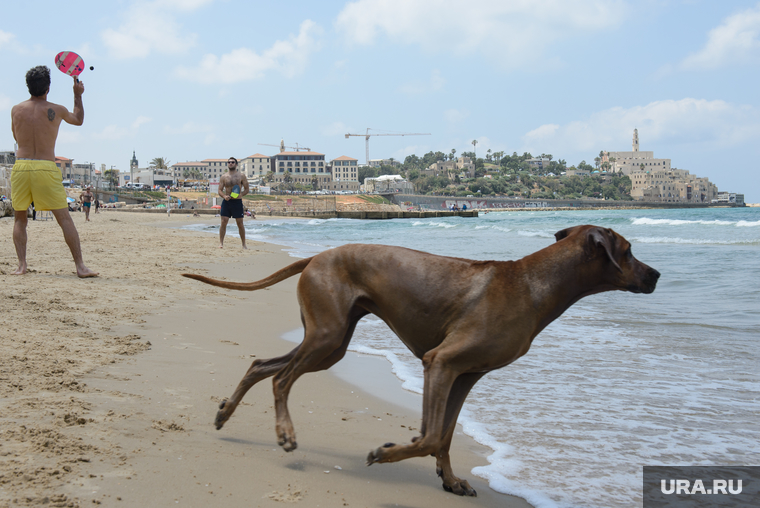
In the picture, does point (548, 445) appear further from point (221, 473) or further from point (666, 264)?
point (666, 264)

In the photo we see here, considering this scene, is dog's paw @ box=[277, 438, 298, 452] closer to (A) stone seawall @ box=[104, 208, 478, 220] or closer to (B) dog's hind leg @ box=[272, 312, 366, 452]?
(B) dog's hind leg @ box=[272, 312, 366, 452]

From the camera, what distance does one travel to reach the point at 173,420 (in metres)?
3.10

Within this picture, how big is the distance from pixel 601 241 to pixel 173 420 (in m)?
Answer: 2.39

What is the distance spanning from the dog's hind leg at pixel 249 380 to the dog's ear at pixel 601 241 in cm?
158

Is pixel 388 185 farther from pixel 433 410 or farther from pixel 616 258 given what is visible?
pixel 433 410

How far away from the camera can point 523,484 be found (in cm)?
278

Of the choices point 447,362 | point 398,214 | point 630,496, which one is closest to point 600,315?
point 630,496

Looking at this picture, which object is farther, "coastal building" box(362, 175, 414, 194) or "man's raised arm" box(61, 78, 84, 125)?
"coastal building" box(362, 175, 414, 194)

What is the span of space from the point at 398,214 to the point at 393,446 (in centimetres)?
7596

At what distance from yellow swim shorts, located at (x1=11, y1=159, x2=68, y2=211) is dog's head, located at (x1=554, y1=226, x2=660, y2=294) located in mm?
5942

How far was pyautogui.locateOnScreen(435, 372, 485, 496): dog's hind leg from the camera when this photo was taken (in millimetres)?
2619

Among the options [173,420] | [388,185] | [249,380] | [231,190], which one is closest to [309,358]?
[249,380]

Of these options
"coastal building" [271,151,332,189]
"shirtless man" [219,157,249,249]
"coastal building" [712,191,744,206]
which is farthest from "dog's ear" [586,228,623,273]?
"coastal building" [712,191,744,206]

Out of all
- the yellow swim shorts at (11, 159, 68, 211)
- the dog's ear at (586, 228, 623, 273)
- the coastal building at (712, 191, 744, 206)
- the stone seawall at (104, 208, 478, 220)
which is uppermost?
the coastal building at (712, 191, 744, 206)
